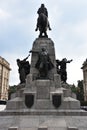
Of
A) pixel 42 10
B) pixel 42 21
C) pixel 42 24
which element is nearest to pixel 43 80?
pixel 42 24

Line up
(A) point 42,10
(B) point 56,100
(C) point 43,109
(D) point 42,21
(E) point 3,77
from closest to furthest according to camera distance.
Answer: (C) point 43,109 → (B) point 56,100 → (D) point 42,21 → (A) point 42,10 → (E) point 3,77

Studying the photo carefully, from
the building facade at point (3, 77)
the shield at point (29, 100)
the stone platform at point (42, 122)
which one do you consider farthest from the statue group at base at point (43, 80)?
the building facade at point (3, 77)

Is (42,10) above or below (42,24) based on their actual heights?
above

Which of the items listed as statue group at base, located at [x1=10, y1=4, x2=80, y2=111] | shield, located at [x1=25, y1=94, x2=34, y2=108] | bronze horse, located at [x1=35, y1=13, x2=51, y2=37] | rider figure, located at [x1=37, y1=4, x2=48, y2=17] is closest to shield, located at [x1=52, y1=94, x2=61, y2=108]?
statue group at base, located at [x1=10, y1=4, x2=80, y2=111]

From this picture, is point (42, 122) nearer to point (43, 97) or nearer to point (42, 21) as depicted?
point (43, 97)

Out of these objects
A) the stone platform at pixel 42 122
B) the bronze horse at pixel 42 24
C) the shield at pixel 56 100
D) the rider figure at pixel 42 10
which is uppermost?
the rider figure at pixel 42 10

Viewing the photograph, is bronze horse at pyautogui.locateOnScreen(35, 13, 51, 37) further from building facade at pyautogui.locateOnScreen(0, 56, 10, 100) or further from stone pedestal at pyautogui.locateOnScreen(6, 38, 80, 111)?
building facade at pyautogui.locateOnScreen(0, 56, 10, 100)

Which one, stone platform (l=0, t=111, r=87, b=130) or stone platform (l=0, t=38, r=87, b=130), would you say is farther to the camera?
stone platform (l=0, t=38, r=87, b=130)

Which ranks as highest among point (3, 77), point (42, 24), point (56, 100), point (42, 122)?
point (3, 77)

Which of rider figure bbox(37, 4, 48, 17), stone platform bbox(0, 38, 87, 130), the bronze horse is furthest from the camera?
rider figure bbox(37, 4, 48, 17)

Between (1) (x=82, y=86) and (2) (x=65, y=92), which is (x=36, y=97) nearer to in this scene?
(2) (x=65, y=92)

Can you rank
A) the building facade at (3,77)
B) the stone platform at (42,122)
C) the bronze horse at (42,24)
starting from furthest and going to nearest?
the building facade at (3,77)
the bronze horse at (42,24)
the stone platform at (42,122)

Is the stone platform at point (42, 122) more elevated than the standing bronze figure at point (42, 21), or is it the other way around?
the standing bronze figure at point (42, 21)

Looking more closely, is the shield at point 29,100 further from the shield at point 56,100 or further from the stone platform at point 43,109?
the shield at point 56,100
